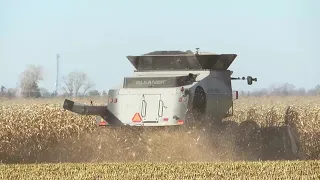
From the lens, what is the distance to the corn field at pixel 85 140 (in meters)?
13.4

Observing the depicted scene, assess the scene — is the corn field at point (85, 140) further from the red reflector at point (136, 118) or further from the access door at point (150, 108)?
the red reflector at point (136, 118)

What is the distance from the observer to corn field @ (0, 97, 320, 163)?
13.4 meters

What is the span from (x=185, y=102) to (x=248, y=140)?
2.48m

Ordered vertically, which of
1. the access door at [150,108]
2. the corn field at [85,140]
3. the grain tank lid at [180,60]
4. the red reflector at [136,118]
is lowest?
the corn field at [85,140]

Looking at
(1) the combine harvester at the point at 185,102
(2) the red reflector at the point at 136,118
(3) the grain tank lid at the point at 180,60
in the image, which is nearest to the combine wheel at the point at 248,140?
(1) the combine harvester at the point at 185,102

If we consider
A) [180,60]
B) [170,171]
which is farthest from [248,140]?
[170,171]

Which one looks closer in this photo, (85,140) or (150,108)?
(150,108)

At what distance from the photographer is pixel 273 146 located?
573 inches

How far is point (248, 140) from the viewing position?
1441cm

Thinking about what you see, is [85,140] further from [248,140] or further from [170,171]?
[170,171]

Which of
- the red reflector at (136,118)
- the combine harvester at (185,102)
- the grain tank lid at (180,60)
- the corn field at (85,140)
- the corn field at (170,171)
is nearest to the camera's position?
the corn field at (170,171)

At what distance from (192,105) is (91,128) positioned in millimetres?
3368

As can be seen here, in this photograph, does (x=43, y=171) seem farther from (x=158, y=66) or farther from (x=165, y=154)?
(x=158, y=66)

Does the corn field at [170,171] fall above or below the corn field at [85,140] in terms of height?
below
